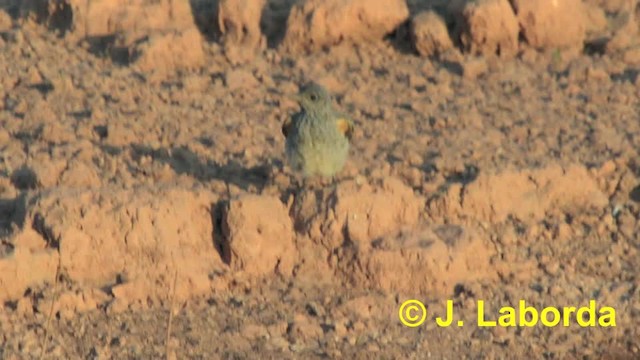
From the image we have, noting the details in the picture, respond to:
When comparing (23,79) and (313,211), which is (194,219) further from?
(23,79)

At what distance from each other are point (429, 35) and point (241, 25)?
4.37 feet

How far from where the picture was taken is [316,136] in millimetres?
10250

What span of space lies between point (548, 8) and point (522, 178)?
94.7 inches

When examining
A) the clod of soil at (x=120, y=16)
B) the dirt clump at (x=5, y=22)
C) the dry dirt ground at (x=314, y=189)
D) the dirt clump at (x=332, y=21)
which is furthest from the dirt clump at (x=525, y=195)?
the dirt clump at (x=5, y=22)

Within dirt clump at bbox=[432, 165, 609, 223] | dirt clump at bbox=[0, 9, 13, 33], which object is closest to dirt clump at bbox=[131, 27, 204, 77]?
dirt clump at bbox=[0, 9, 13, 33]

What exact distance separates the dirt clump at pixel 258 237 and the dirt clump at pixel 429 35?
116 inches

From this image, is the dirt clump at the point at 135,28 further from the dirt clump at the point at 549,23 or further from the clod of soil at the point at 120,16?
the dirt clump at the point at 549,23

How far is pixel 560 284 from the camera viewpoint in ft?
31.4

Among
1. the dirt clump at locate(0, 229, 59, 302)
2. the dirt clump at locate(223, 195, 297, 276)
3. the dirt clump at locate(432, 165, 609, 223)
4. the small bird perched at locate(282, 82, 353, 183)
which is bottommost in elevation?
the dirt clump at locate(0, 229, 59, 302)

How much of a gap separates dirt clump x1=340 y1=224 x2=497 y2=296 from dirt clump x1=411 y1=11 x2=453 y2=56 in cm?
294

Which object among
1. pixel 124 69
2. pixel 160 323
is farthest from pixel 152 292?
pixel 124 69

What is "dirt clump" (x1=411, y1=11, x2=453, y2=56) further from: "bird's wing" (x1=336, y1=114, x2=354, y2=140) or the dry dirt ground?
"bird's wing" (x1=336, y1=114, x2=354, y2=140)

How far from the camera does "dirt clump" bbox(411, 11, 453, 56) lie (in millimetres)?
12219

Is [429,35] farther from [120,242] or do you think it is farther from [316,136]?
[120,242]
